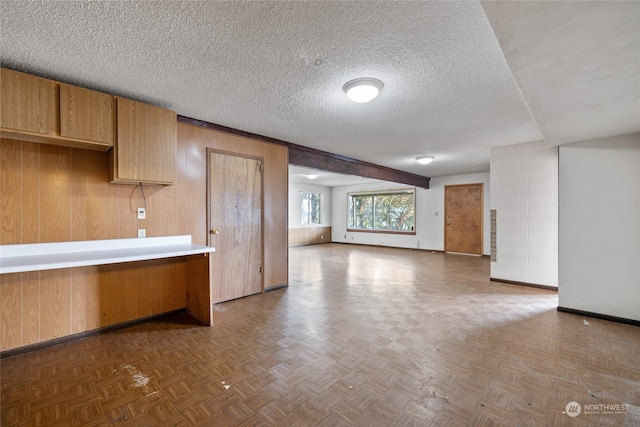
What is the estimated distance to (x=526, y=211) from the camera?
4328mm

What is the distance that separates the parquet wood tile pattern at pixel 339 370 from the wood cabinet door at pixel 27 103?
1.83 m

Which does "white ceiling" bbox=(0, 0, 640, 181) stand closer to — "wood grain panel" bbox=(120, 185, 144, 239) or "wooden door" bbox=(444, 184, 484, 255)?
"wood grain panel" bbox=(120, 185, 144, 239)

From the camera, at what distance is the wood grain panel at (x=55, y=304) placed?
95.0 inches

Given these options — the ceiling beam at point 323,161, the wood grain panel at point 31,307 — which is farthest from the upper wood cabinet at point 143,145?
the wood grain panel at point 31,307

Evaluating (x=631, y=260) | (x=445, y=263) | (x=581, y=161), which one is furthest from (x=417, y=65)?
(x=445, y=263)

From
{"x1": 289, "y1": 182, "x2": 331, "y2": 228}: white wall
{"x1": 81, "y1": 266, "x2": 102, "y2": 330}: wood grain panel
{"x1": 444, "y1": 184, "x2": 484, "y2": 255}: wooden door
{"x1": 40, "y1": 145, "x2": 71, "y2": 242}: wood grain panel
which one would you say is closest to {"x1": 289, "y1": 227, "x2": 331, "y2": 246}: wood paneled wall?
{"x1": 289, "y1": 182, "x2": 331, "y2": 228}: white wall

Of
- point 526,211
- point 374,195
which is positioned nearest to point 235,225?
point 526,211

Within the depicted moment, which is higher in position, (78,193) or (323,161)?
(323,161)

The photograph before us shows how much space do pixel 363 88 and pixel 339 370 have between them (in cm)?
224

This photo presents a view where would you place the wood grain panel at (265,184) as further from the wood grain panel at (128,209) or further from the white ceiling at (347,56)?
the wood grain panel at (128,209)

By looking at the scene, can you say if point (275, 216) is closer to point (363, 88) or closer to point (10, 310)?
point (363, 88)

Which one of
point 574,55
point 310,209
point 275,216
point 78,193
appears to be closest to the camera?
point 574,55

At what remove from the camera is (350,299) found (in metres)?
3.73

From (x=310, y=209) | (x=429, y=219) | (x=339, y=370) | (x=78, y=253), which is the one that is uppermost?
(x=310, y=209)
